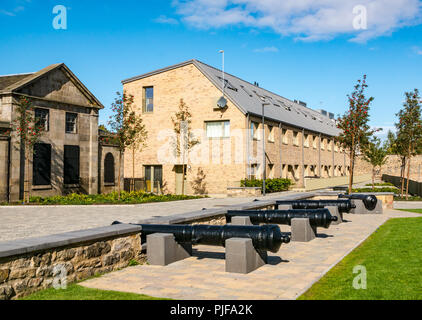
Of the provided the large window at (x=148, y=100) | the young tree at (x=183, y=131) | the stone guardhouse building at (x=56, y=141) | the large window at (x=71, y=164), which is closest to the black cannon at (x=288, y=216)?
the stone guardhouse building at (x=56, y=141)

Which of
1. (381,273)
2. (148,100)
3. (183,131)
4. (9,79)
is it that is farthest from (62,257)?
(148,100)

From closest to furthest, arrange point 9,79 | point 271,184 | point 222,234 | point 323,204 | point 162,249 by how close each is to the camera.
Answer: point 222,234 < point 162,249 < point 323,204 < point 9,79 < point 271,184

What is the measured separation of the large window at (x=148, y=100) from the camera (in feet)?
113

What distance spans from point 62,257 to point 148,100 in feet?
95.7

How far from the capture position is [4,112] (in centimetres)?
2320

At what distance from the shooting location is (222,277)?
270 inches

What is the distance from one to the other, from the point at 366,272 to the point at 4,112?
73.6 ft

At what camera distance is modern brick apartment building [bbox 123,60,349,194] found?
2998cm

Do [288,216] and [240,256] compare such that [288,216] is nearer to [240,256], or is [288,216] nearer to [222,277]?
[240,256]

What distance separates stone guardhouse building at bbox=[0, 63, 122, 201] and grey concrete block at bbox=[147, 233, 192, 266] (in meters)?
17.5

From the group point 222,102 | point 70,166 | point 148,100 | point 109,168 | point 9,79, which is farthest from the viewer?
point 148,100

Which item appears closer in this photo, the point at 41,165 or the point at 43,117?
the point at 41,165
